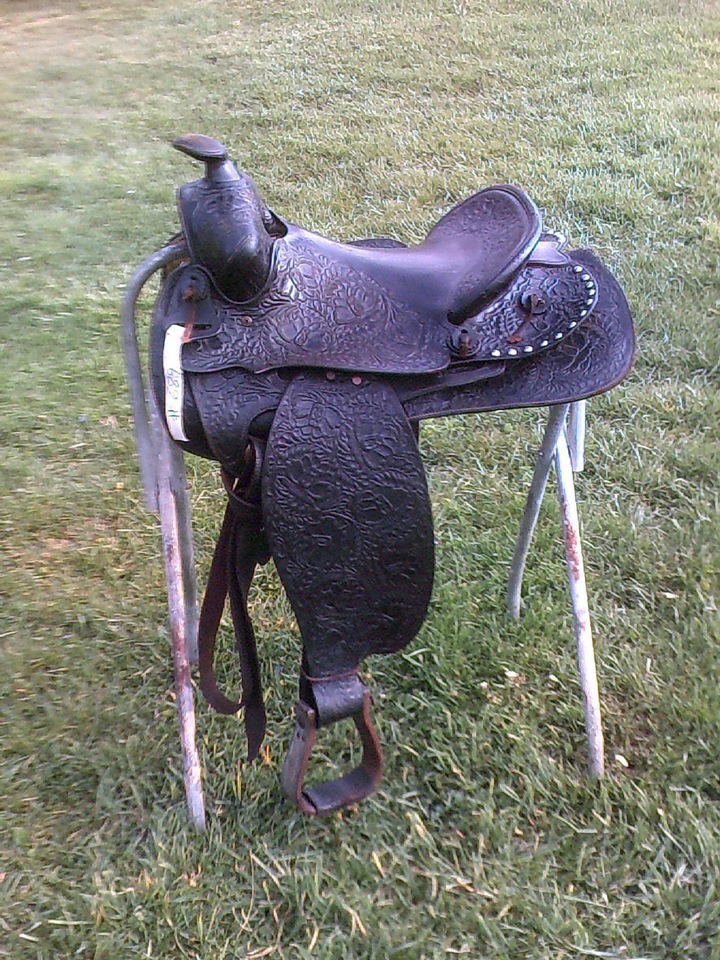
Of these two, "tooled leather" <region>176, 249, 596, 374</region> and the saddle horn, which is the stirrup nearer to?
"tooled leather" <region>176, 249, 596, 374</region>

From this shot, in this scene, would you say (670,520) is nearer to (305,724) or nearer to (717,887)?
(717,887)

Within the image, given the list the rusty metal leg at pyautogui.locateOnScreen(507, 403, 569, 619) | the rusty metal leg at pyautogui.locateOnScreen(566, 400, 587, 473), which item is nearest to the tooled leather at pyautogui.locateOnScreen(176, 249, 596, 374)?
the rusty metal leg at pyautogui.locateOnScreen(507, 403, 569, 619)

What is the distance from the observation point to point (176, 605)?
4.58 ft

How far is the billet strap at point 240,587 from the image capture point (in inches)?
52.3

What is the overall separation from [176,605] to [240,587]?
0.38 feet

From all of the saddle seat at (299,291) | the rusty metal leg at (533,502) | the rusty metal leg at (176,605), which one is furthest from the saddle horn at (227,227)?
the rusty metal leg at (533,502)

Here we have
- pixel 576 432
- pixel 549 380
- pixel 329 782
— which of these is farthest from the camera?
pixel 576 432

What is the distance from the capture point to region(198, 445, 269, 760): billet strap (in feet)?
4.36

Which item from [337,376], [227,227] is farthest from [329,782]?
[227,227]

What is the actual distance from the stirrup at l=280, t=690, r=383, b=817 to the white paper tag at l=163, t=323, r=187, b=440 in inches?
20.5

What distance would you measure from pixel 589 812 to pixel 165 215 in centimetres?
328

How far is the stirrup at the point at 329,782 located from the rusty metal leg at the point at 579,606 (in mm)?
426

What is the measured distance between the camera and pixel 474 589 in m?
1.98

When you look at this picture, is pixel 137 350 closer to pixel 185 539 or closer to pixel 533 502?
pixel 185 539
